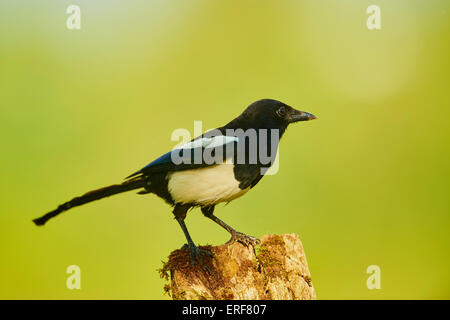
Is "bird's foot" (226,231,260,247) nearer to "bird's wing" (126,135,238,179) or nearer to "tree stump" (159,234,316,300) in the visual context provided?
"tree stump" (159,234,316,300)

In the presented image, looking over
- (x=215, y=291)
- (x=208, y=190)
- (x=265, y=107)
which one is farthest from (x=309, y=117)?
(x=215, y=291)

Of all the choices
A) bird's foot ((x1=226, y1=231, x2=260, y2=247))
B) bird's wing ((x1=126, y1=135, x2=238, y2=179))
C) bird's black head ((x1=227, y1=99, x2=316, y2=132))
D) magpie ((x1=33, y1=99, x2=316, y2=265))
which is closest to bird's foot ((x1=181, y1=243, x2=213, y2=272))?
A: magpie ((x1=33, y1=99, x2=316, y2=265))

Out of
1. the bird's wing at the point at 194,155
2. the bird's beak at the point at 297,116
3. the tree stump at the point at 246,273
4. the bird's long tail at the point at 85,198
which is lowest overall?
the tree stump at the point at 246,273

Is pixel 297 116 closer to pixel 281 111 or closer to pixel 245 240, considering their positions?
pixel 281 111

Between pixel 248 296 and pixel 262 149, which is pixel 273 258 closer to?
pixel 248 296

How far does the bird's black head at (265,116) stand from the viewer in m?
3.45

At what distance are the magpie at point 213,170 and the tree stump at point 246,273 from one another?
9 centimetres

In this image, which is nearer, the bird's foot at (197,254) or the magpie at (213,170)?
the bird's foot at (197,254)

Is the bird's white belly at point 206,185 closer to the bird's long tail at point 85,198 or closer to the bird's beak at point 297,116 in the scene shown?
the bird's long tail at point 85,198

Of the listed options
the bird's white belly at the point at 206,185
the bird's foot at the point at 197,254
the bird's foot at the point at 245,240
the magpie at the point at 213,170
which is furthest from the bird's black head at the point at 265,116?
the bird's foot at the point at 197,254

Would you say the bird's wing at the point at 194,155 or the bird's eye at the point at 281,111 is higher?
the bird's eye at the point at 281,111

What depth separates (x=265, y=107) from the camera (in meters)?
3.49

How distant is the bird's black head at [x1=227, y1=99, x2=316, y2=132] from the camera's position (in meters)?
3.45

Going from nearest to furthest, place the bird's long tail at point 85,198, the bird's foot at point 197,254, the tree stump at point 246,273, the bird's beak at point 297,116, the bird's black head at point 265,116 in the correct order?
the tree stump at point 246,273 → the bird's foot at point 197,254 → the bird's long tail at point 85,198 → the bird's black head at point 265,116 → the bird's beak at point 297,116
